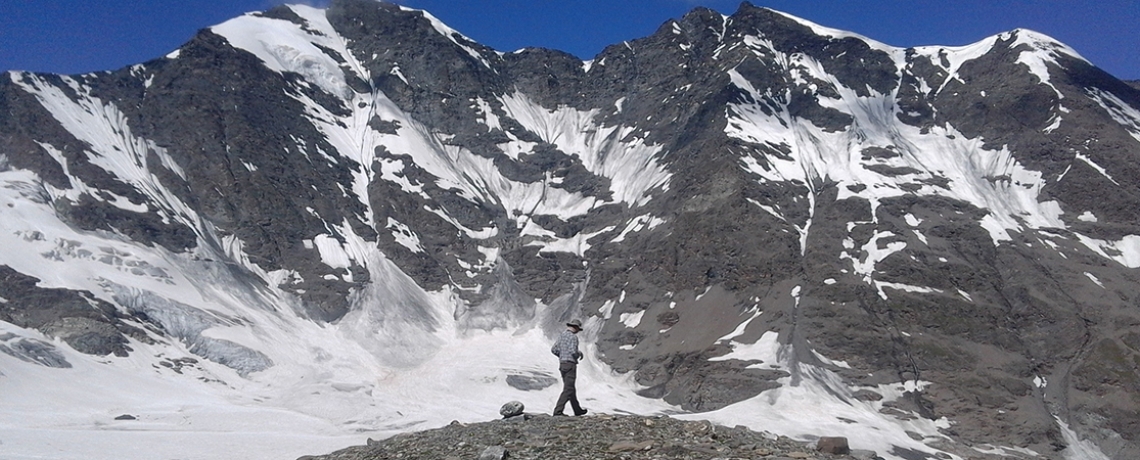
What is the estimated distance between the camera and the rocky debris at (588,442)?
18906 millimetres

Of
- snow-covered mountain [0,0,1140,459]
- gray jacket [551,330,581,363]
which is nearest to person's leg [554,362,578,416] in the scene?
gray jacket [551,330,581,363]

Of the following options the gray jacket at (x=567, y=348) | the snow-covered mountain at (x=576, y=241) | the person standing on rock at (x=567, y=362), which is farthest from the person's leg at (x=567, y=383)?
the snow-covered mountain at (x=576, y=241)

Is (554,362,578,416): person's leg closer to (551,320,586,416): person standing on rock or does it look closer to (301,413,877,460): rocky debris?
(551,320,586,416): person standing on rock

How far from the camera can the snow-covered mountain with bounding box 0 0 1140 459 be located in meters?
65.7

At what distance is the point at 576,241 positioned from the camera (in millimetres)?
101562

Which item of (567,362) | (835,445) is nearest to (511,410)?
(567,362)

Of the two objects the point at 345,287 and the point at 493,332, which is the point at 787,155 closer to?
the point at 493,332

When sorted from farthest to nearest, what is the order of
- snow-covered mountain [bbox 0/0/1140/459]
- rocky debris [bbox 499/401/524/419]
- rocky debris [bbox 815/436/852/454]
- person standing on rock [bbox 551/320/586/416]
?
snow-covered mountain [bbox 0/0/1140/459] < rocky debris [bbox 499/401/524/419] < person standing on rock [bbox 551/320/586/416] < rocky debris [bbox 815/436/852/454]

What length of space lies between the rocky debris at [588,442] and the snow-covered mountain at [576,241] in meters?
25.6

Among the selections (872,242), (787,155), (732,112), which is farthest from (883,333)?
(732,112)

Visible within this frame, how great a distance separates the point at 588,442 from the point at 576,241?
8172 centimetres

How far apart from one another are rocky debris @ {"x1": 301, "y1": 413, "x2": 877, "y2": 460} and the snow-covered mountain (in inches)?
1008

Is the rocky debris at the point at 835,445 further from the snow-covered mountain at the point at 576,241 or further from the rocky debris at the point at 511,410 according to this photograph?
the snow-covered mountain at the point at 576,241

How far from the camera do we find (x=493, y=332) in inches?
3403
